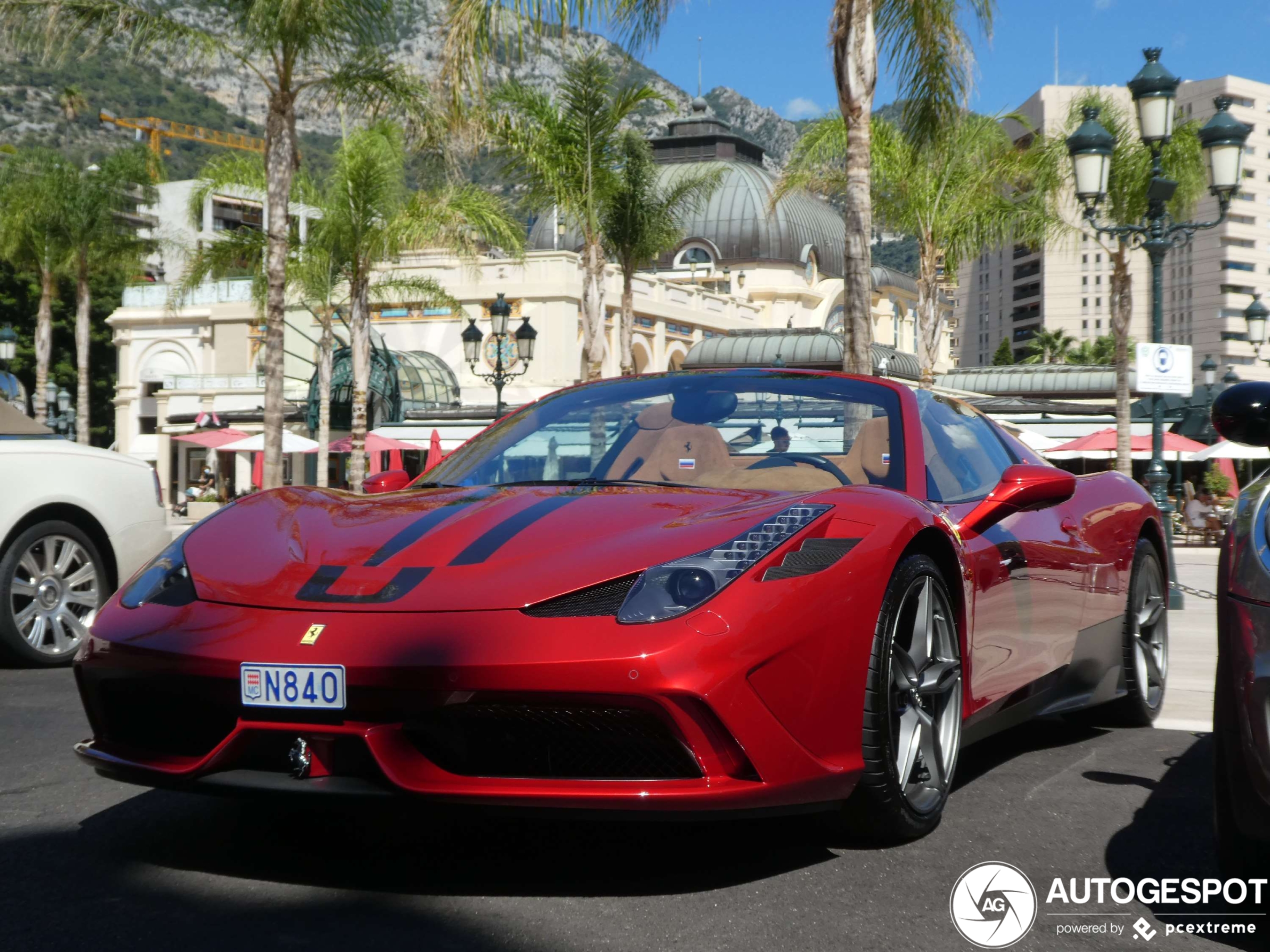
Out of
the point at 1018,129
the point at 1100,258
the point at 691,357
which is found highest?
the point at 1018,129

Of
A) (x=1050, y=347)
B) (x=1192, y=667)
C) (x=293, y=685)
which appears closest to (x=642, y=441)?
(x=293, y=685)

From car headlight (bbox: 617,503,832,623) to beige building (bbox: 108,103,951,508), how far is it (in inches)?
1139

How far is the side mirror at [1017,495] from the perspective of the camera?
4191 millimetres

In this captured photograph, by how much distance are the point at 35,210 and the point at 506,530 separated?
1648 inches

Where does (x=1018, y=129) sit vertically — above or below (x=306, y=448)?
above

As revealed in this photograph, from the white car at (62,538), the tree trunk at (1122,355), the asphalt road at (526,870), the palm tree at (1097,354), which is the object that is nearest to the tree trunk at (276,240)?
the tree trunk at (1122,355)

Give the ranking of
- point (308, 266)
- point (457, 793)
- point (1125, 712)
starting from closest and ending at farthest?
point (457, 793) → point (1125, 712) → point (308, 266)

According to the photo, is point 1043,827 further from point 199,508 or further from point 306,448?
point 199,508

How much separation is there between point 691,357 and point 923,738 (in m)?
48.3

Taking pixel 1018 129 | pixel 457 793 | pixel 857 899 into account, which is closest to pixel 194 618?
pixel 457 793

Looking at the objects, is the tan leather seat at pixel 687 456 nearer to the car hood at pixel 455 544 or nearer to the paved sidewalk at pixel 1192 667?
the car hood at pixel 455 544

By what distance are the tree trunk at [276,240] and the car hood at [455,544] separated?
17.1m

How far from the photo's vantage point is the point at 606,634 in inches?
119

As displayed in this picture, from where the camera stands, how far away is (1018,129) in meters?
144
